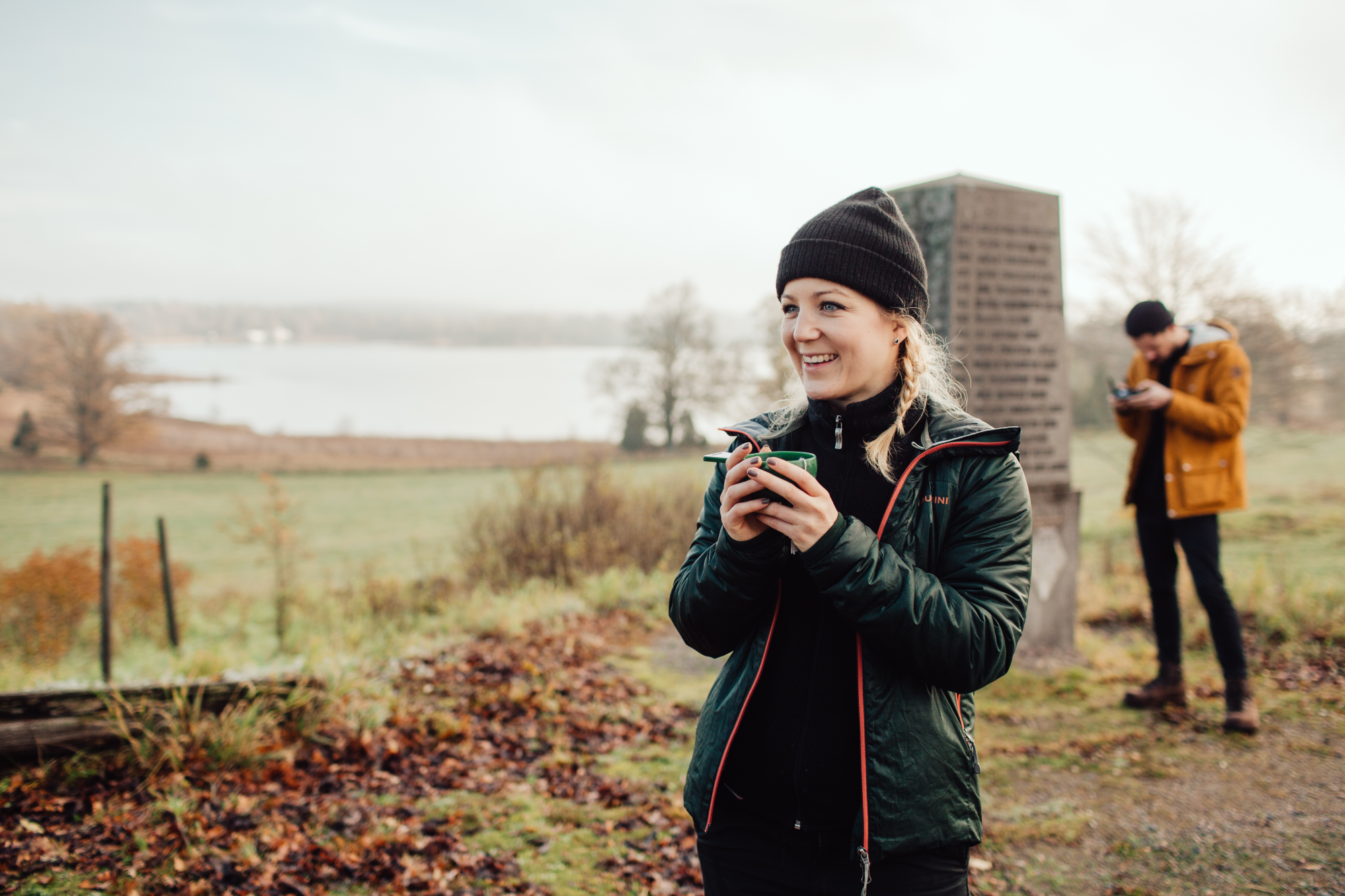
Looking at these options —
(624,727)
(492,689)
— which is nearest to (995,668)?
(624,727)

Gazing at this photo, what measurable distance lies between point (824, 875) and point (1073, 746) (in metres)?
3.68

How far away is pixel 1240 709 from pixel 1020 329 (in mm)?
3000

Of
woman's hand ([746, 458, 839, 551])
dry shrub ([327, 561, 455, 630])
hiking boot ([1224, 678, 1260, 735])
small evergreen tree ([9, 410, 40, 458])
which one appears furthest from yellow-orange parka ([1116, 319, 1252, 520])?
small evergreen tree ([9, 410, 40, 458])

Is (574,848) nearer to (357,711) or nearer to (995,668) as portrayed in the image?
(357,711)

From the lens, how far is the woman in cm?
148

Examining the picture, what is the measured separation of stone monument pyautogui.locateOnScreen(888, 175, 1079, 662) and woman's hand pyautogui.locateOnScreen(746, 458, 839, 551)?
15.3 feet

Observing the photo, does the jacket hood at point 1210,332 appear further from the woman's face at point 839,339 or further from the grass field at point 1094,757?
the woman's face at point 839,339

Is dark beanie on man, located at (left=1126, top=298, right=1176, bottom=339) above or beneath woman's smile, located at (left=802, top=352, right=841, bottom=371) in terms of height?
above

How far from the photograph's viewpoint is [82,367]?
2166 centimetres

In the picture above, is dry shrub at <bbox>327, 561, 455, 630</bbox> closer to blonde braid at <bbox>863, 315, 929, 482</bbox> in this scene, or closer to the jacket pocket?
the jacket pocket

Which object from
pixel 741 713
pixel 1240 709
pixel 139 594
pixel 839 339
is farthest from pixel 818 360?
pixel 139 594

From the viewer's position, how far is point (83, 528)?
737 inches

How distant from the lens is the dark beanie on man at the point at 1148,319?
4.53m

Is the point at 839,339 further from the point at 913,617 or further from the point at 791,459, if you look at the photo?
the point at 913,617
